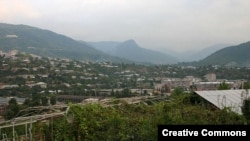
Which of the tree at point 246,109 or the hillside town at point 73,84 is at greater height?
the tree at point 246,109

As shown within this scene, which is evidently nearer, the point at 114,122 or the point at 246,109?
the point at 114,122

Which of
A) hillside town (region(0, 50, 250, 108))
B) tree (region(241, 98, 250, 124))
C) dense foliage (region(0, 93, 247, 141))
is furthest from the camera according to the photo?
hillside town (region(0, 50, 250, 108))

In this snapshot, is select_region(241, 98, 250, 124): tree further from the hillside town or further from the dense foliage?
the hillside town

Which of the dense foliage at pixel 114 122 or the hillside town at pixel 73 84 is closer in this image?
the dense foliage at pixel 114 122

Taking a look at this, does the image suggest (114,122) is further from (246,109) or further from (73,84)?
(73,84)

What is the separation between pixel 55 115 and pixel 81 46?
17546 centimetres

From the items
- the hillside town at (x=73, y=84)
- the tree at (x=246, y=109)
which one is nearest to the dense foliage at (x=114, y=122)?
the tree at (x=246, y=109)

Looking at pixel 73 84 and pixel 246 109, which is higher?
pixel 246 109

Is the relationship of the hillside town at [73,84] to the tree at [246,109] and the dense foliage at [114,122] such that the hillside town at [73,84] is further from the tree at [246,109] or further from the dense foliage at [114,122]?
the dense foliage at [114,122]

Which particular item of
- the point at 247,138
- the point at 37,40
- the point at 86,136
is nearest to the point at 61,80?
the point at 86,136

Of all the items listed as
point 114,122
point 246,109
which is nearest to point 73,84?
point 246,109

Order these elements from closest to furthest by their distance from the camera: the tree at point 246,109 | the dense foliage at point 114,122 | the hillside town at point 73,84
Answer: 1. the dense foliage at point 114,122
2. the tree at point 246,109
3. the hillside town at point 73,84

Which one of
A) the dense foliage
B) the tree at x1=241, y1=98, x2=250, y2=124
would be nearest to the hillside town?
the tree at x1=241, y1=98, x2=250, y2=124

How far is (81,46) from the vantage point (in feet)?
602
